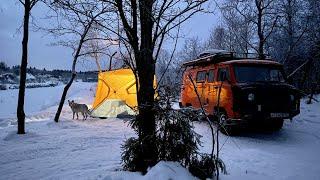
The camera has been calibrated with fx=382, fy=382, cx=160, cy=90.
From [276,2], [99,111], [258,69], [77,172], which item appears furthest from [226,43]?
[77,172]

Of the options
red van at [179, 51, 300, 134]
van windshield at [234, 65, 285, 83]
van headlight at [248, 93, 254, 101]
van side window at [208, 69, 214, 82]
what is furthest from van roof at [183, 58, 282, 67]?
van headlight at [248, 93, 254, 101]

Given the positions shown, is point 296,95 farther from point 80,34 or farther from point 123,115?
point 80,34

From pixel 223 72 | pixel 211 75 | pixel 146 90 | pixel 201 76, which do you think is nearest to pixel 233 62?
pixel 223 72

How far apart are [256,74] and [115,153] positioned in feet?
17.1

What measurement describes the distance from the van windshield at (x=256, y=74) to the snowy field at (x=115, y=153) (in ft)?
5.81

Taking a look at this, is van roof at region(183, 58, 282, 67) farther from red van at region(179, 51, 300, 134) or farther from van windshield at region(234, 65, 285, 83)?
van windshield at region(234, 65, 285, 83)

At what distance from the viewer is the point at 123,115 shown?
57.0 feet

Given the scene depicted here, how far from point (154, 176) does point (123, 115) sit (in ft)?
37.7

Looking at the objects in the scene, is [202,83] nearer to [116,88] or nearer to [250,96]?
[250,96]

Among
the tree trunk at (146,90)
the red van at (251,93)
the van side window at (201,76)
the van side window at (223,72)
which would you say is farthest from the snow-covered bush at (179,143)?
the van side window at (201,76)

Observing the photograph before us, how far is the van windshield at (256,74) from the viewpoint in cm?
1181

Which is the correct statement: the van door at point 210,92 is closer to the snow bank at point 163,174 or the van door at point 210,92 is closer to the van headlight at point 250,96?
the van headlight at point 250,96

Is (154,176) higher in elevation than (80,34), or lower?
lower

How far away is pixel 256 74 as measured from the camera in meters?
11.9
